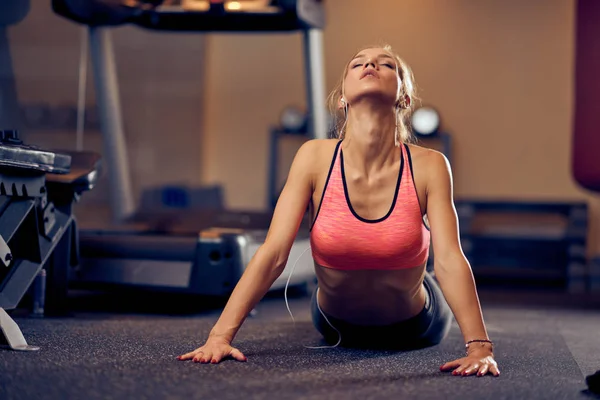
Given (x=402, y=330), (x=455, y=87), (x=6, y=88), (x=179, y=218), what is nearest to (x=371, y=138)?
(x=402, y=330)

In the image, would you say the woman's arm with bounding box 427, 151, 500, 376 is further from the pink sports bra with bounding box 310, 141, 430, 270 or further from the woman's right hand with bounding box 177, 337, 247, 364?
the woman's right hand with bounding box 177, 337, 247, 364

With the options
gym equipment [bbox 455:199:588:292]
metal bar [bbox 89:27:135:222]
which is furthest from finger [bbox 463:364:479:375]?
gym equipment [bbox 455:199:588:292]

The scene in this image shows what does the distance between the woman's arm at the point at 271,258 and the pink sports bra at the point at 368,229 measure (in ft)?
0.19

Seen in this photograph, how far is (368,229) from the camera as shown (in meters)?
1.75

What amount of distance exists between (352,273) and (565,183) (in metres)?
3.64

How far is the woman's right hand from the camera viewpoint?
64.8 inches

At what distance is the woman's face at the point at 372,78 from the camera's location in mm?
1705

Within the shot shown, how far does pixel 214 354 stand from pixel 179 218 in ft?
7.35

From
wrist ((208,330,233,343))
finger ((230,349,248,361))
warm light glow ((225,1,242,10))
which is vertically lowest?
finger ((230,349,248,361))

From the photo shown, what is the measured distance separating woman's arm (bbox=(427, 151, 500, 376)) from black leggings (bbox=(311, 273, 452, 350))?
314mm

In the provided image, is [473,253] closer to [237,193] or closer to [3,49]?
[237,193]

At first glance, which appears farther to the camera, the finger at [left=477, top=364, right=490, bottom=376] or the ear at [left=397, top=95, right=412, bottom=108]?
the ear at [left=397, top=95, right=412, bottom=108]

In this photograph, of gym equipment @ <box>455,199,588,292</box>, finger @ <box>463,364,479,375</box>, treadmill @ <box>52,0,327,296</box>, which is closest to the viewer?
finger @ <box>463,364,479,375</box>

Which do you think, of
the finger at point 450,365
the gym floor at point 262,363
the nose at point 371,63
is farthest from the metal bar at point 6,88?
the finger at point 450,365
